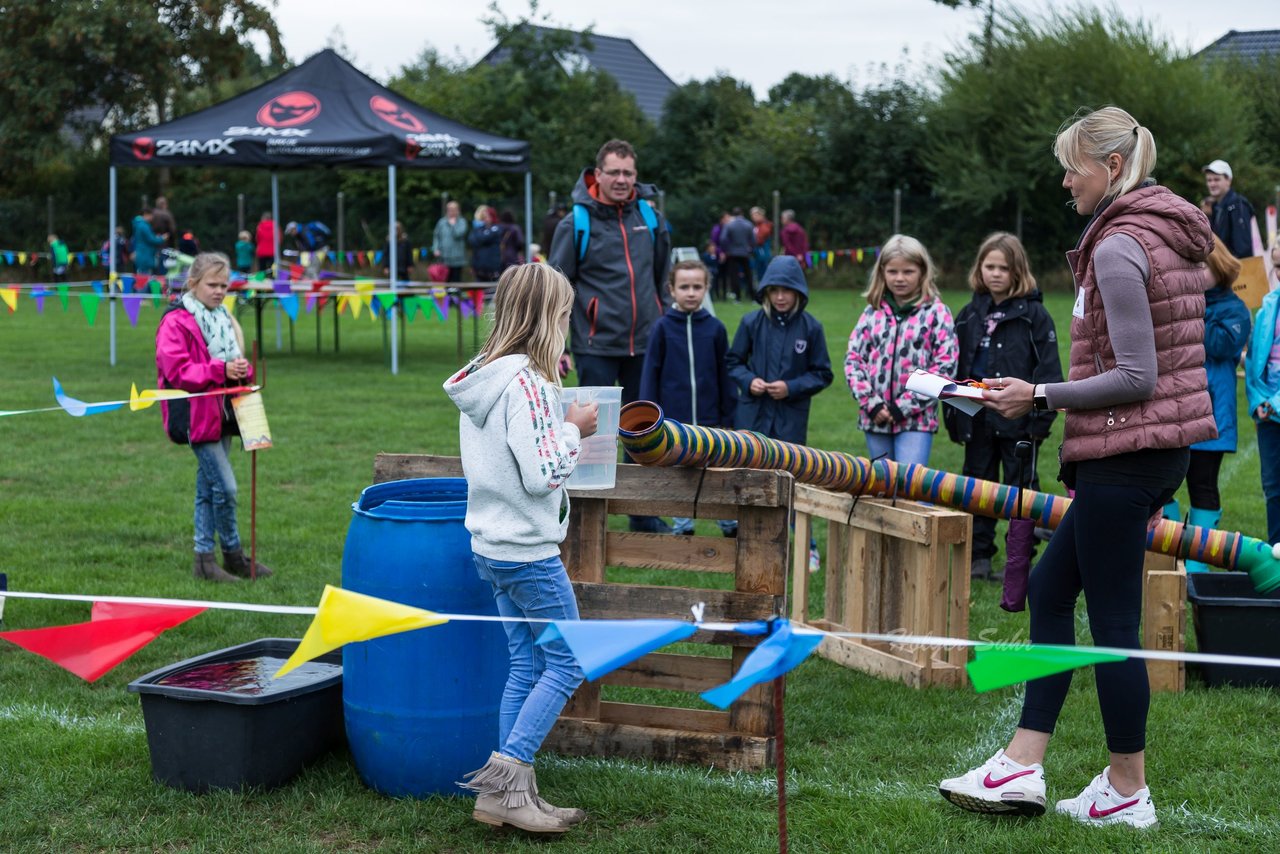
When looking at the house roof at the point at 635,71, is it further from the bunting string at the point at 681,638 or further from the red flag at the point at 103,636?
the bunting string at the point at 681,638

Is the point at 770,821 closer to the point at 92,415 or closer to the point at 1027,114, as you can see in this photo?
the point at 92,415

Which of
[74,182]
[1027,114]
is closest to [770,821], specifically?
[1027,114]

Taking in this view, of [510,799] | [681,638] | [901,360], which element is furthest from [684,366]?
[681,638]

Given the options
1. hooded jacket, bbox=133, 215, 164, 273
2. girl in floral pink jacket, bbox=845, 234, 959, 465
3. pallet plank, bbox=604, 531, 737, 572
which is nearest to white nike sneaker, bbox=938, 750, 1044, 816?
pallet plank, bbox=604, 531, 737, 572

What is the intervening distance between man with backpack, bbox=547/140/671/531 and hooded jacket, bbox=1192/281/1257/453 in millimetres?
2735

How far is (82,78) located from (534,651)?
38717 millimetres

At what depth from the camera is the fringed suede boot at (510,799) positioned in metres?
3.65

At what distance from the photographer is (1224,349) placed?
6445mm

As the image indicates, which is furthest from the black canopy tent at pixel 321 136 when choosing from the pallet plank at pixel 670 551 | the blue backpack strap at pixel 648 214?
the pallet plank at pixel 670 551

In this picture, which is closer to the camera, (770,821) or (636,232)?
(770,821)

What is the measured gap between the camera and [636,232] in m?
7.07

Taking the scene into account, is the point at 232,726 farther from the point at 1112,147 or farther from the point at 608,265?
the point at 608,265

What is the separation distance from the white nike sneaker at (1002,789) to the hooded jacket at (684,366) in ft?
11.1

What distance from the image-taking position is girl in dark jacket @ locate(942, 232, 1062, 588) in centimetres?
642
